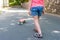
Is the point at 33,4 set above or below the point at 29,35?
above

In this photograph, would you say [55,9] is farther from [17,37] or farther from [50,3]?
[17,37]

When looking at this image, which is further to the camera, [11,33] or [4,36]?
[11,33]

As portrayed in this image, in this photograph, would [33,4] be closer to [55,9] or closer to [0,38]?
[0,38]

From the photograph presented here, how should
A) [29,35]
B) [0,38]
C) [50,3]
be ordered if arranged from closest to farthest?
[0,38] → [29,35] → [50,3]

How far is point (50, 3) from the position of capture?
559 inches

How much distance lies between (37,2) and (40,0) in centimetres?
11

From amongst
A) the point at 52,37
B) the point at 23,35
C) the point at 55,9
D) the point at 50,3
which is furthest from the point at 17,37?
the point at 50,3

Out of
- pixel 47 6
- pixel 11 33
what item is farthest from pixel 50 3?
pixel 11 33

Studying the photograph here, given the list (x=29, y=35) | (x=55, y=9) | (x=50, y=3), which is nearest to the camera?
(x=29, y=35)

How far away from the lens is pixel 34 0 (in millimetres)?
5824

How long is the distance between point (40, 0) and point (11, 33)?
4.53 ft

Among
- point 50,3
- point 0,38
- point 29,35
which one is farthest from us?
point 50,3

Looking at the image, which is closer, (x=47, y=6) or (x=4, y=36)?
(x=4, y=36)

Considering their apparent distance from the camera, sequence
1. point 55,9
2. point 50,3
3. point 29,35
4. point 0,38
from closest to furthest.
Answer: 1. point 0,38
2. point 29,35
3. point 55,9
4. point 50,3
